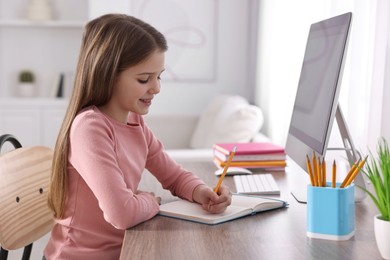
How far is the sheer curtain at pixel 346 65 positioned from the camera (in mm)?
2068

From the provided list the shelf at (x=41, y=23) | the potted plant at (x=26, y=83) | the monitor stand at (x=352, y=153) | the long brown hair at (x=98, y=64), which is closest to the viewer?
the long brown hair at (x=98, y=64)

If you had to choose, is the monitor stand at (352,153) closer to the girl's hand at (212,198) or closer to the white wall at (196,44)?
the girl's hand at (212,198)

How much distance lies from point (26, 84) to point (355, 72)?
3.15 metres

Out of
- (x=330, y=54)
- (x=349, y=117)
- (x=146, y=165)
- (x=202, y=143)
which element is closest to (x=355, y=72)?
(x=349, y=117)

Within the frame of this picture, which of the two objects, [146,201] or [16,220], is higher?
[146,201]

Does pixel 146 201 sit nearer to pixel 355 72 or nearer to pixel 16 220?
pixel 16 220

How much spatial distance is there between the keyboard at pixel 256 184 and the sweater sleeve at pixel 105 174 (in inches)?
13.6

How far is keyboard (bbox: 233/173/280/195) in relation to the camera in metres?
1.66

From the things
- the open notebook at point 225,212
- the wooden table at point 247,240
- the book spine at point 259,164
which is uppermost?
the open notebook at point 225,212

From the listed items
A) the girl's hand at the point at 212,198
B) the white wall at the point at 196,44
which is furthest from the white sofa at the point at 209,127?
the girl's hand at the point at 212,198

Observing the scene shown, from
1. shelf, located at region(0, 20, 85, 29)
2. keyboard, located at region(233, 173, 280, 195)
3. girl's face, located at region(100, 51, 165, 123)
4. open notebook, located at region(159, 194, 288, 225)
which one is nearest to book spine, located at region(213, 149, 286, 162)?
keyboard, located at region(233, 173, 280, 195)

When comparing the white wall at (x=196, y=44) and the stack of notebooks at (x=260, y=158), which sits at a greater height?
the white wall at (x=196, y=44)

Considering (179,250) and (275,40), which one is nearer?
(179,250)

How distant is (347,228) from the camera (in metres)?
1.21
